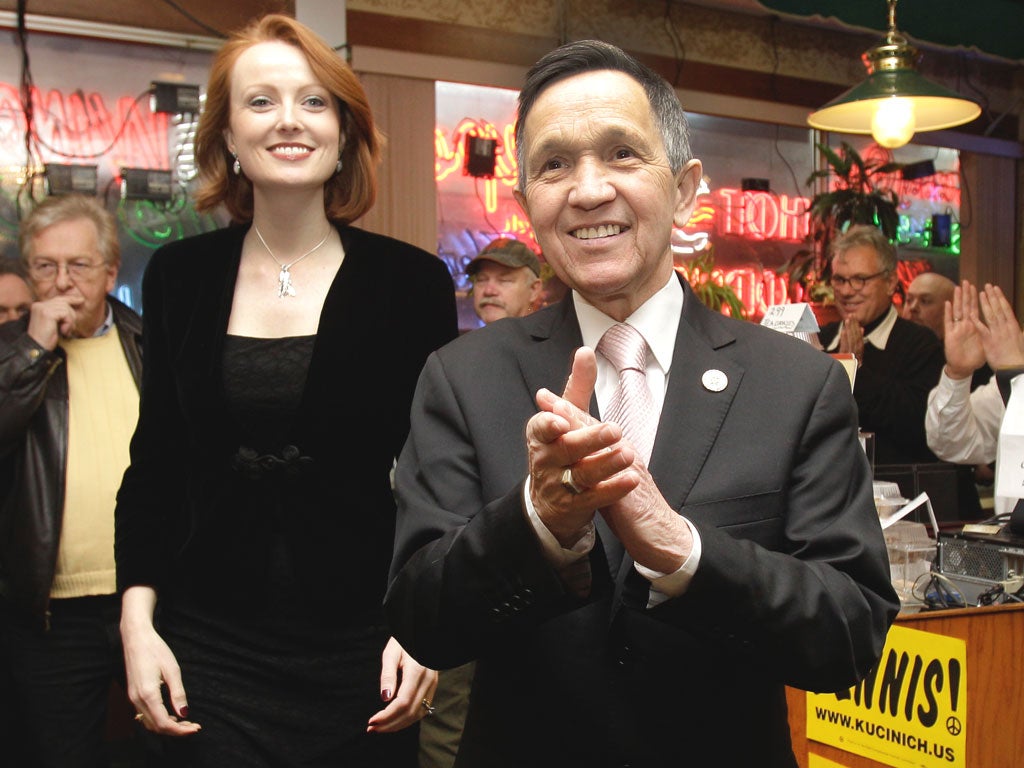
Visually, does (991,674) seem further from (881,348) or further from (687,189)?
(881,348)

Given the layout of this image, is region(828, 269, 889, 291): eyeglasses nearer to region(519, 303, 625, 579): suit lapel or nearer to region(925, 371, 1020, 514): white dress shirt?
region(925, 371, 1020, 514): white dress shirt

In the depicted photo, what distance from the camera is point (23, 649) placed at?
2811 mm

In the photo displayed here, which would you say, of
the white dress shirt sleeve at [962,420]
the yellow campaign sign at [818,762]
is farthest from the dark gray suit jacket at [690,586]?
the white dress shirt sleeve at [962,420]

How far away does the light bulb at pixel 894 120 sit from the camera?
14.5ft

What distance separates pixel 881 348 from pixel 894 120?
3.28ft

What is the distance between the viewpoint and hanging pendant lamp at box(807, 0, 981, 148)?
164 inches

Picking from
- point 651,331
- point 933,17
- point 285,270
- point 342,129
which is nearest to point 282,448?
point 285,270

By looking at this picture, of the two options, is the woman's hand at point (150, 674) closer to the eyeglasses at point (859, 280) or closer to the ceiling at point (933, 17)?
the eyeglasses at point (859, 280)

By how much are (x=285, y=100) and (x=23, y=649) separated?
172 cm

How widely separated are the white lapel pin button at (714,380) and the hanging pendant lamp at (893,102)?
10.6 ft

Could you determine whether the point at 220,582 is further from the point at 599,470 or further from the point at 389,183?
the point at 389,183

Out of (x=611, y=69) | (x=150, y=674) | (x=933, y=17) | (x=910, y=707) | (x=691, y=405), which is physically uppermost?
(x=933, y=17)

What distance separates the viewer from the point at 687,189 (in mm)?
1458

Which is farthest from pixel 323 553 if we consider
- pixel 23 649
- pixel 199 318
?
pixel 23 649
